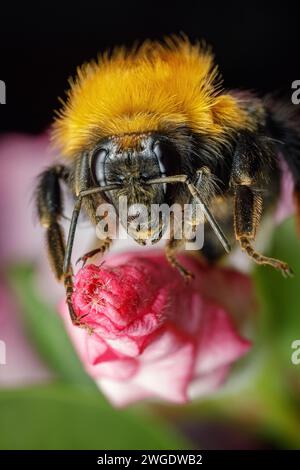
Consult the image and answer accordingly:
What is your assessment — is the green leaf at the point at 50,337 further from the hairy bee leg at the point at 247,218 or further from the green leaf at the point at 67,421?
the hairy bee leg at the point at 247,218

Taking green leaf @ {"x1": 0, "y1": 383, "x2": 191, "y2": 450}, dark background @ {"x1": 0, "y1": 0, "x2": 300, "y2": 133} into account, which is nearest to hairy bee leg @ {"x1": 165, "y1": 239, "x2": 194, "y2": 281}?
green leaf @ {"x1": 0, "y1": 383, "x2": 191, "y2": 450}

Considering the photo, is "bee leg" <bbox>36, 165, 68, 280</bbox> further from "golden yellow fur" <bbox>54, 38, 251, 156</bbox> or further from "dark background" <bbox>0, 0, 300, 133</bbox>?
"dark background" <bbox>0, 0, 300, 133</bbox>

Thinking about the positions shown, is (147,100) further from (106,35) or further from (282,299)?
(106,35)

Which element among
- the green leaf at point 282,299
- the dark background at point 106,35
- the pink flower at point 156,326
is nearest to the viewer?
the pink flower at point 156,326

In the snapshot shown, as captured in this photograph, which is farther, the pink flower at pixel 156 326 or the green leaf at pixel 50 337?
the green leaf at pixel 50 337

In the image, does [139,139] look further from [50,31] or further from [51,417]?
[50,31]

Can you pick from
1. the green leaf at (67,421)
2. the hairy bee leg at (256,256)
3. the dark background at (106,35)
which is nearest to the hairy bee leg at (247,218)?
the hairy bee leg at (256,256)
